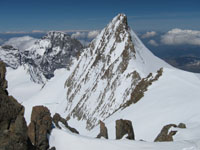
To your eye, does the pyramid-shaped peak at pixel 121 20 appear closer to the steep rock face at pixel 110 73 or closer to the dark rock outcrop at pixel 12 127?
the steep rock face at pixel 110 73

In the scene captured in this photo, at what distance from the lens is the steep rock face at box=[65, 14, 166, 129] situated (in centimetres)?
5462

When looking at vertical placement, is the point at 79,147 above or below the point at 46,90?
above

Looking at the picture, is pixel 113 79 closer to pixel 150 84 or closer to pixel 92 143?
pixel 150 84

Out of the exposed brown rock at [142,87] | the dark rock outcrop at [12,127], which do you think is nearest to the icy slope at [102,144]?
the dark rock outcrop at [12,127]

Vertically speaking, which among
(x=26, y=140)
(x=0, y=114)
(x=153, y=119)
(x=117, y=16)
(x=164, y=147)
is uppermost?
(x=117, y=16)

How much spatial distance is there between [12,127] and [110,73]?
56423 millimetres

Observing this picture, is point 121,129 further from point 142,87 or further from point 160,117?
point 142,87

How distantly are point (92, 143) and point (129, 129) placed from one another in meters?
5.31

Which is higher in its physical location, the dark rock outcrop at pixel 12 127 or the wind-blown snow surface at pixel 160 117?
the dark rock outcrop at pixel 12 127

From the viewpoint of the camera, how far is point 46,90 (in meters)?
126

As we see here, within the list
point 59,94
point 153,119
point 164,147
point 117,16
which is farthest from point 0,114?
point 59,94

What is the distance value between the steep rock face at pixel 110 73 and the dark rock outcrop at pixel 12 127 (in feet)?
100.0

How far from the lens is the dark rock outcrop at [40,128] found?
54.8 feet

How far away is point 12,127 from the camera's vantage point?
1330 centimetres
